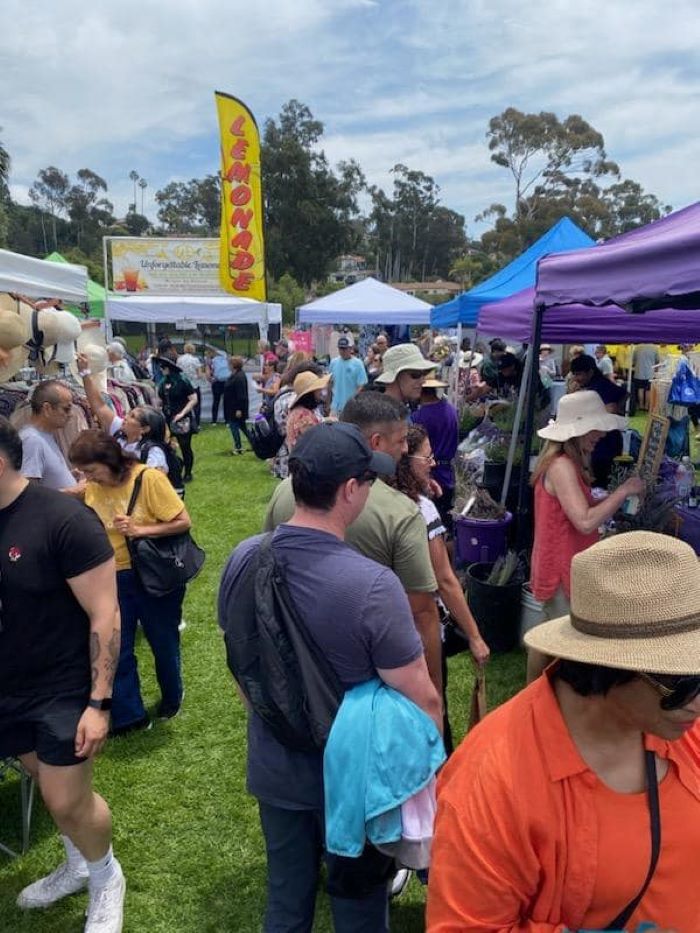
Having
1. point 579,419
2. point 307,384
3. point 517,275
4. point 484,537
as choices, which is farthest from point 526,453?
point 517,275

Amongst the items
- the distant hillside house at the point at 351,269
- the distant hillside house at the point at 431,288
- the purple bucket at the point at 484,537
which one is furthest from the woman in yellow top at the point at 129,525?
the distant hillside house at the point at 351,269

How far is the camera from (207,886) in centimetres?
274

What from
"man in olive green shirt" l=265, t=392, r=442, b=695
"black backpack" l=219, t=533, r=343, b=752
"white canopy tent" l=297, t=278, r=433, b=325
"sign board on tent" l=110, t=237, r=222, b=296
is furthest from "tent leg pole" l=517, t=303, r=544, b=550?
"sign board on tent" l=110, t=237, r=222, b=296

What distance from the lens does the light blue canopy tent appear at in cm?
738

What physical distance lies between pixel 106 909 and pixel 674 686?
2325 millimetres

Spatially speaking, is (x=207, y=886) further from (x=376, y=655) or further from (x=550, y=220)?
(x=550, y=220)

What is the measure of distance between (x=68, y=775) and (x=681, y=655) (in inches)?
80.2

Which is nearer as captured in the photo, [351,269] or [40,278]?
[40,278]

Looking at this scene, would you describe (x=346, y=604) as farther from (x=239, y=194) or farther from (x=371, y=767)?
(x=239, y=194)

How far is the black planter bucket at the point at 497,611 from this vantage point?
14.4 ft

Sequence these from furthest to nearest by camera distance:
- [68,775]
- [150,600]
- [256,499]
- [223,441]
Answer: [223,441], [256,499], [150,600], [68,775]

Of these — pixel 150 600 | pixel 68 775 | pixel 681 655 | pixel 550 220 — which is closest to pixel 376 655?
pixel 681 655

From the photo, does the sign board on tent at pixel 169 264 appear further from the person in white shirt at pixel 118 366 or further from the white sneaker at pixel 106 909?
the white sneaker at pixel 106 909

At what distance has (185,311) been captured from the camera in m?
14.6
